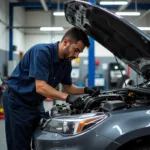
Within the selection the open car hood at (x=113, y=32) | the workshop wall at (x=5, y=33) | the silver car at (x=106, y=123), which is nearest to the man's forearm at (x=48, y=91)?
the silver car at (x=106, y=123)

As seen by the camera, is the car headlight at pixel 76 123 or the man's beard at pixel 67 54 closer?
the car headlight at pixel 76 123

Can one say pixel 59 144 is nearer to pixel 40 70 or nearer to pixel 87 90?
pixel 40 70

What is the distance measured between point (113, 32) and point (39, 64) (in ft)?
2.48

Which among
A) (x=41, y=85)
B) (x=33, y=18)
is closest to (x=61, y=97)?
(x=41, y=85)

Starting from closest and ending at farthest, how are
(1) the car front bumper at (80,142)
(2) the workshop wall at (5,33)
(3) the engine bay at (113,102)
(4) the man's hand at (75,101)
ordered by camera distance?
(1) the car front bumper at (80,142), (3) the engine bay at (113,102), (4) the man's hand at (75,101), (2) the workshop wall at (5,33)

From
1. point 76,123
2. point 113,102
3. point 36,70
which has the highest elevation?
point 36,70

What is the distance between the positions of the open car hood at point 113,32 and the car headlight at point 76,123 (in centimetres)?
66

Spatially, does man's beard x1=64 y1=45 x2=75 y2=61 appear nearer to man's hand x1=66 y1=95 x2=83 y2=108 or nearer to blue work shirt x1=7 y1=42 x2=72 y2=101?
blue work shirt x1=7 y1=42 x2=72 y2=101

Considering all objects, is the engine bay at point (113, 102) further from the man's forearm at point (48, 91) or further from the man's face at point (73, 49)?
the man's face at point (73, 49)

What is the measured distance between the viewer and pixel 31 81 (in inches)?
103

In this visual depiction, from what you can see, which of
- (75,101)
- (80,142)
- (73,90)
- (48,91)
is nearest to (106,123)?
(80,142)

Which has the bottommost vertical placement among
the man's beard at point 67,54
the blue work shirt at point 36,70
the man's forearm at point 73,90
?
the man's forearm at point 73,90

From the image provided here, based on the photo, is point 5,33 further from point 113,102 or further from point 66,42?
point 113,102

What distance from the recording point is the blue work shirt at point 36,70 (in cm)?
242
